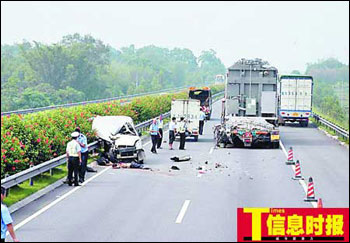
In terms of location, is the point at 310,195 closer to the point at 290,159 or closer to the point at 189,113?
the point at 290,159

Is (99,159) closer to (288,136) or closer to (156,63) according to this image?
(288,136)

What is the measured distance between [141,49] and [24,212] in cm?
18129

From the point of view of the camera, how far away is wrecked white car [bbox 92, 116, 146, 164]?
87.2ft

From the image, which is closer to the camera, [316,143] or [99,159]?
[99,159]

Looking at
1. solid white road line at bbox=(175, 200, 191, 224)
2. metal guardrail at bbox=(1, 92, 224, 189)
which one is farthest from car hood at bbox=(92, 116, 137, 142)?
solid white road line at bbox=(175, 200, 191, 224)

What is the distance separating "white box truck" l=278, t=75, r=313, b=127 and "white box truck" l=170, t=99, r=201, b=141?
39.1 ft

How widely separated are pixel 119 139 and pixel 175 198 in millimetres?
8342

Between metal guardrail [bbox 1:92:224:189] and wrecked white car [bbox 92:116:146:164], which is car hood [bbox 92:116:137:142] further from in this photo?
metal guardrail [bbox 1:92:224:189]

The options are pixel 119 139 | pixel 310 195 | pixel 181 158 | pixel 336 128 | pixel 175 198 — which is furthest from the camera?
pixel 336 128

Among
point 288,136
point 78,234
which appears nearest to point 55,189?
point 78,234

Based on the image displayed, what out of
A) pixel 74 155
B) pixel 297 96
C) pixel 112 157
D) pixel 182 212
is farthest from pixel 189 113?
pixel 182 212

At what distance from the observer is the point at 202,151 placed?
106ft

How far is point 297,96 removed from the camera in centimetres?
4791

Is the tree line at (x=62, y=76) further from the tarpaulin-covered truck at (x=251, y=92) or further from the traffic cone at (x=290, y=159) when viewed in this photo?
the traffic cone at (x=290, y=159)
